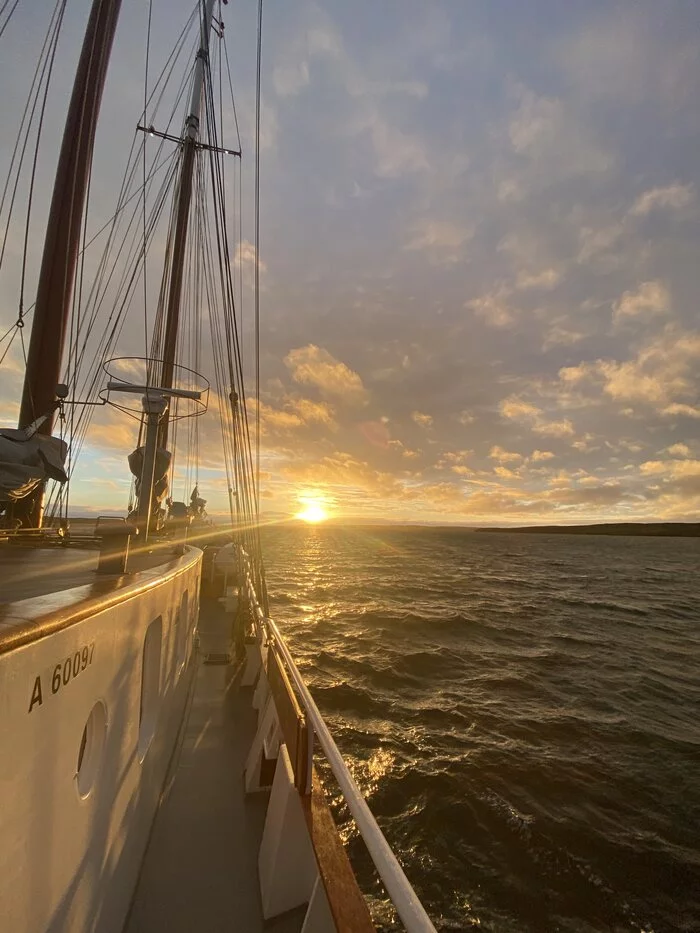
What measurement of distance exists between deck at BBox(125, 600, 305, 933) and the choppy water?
2.21m

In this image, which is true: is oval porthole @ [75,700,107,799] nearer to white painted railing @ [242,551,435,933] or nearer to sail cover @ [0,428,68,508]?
white painted railing @ [242,551,435,933]

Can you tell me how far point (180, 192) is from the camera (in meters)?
14.6

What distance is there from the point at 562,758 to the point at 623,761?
1.21 metres

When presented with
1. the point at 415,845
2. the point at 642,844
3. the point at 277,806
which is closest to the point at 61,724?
the point at 277,806

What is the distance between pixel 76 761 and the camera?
2303mm

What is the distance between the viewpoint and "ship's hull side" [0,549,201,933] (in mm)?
1700

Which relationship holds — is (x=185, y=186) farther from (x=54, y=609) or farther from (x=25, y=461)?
(x=54, y=609)

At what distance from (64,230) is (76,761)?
1060cm

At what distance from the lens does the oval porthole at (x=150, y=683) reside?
4.04 m

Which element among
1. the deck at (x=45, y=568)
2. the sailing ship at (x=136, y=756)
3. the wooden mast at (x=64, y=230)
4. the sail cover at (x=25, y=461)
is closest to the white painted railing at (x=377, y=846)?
the sailing ship at (x=136, y=756)

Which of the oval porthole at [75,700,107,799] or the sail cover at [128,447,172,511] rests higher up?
the sail cover at [128,447,172,511]

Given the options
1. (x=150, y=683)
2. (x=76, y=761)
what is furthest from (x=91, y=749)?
(x=150, y=683)

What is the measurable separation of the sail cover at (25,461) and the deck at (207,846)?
4.39 m

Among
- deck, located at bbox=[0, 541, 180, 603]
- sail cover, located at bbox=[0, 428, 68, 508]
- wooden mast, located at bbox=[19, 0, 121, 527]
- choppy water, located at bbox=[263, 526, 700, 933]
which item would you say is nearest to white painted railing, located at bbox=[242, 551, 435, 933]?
deck, located at bbox=[0, 541, 180, 603]
